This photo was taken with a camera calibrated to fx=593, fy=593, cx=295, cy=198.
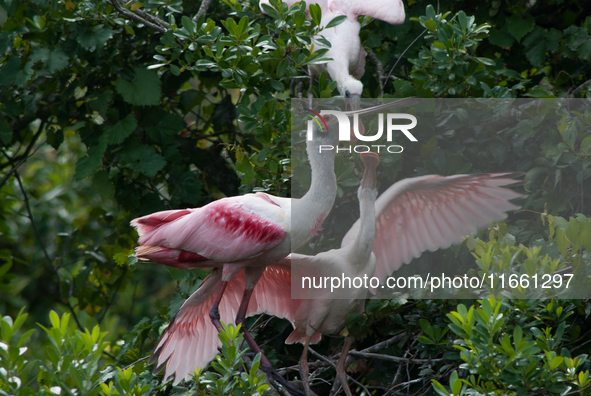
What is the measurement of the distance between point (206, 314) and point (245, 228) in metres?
0.76

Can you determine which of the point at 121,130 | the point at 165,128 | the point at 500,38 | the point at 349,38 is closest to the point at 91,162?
the point at 121,130

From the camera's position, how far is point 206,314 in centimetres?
317

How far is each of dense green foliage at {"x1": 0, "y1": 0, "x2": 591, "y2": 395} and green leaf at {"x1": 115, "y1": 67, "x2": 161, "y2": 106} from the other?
12 mm

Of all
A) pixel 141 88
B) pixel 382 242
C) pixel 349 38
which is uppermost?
pixel 349 38

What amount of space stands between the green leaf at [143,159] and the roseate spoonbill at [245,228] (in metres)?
0.74

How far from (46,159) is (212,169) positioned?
3.03m

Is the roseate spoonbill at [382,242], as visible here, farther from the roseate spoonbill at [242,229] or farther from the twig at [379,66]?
the twig at [379,66]

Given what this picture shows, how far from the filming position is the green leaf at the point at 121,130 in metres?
3.61

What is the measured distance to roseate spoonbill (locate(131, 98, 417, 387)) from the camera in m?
2.63

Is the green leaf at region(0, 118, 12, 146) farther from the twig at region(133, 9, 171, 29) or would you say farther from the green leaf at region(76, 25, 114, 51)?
the twig at region(133, 9, 171, 29)

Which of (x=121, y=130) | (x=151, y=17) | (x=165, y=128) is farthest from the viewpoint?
(x=165, y=128)

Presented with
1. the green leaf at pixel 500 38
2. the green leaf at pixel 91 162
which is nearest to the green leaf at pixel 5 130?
the green leaf at pixel 91 162

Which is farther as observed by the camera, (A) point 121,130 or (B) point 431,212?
(A) point 121,130

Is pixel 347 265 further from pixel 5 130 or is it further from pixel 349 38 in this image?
pixel 5 130
